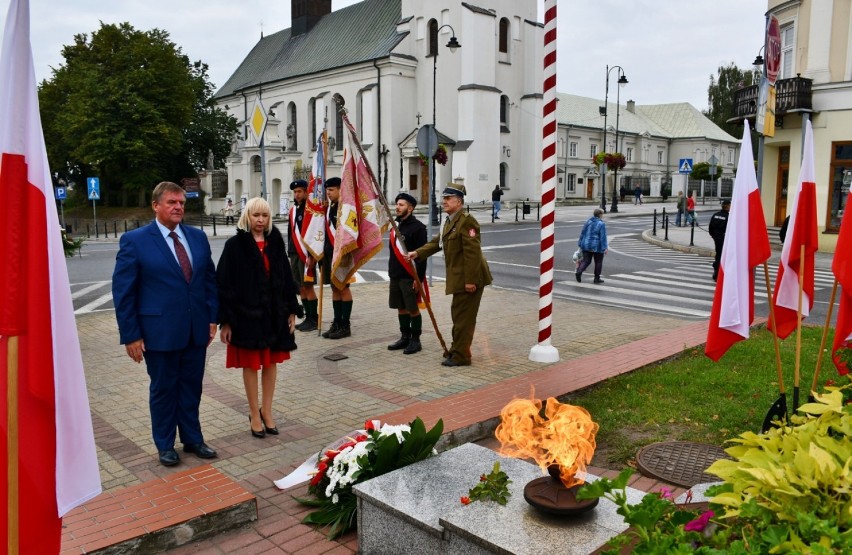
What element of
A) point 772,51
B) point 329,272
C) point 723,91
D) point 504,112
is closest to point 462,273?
point 329,272

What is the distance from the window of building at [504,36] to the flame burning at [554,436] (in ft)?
170

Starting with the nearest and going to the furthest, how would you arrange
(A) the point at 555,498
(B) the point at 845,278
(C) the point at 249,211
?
(A) the point at 555,498 → (B) the point at 845,278 → (C) the point at 249,211

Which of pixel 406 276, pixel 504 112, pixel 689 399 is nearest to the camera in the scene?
pixel 689 399

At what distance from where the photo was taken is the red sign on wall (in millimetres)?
11438

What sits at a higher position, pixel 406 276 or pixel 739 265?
pixel 739 265

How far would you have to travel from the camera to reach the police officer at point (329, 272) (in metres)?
9.62

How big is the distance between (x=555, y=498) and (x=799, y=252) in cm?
284

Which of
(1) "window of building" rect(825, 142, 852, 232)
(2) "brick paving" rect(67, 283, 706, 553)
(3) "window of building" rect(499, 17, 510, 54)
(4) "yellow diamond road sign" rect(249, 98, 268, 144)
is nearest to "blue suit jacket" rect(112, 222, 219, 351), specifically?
(2) "brick paving" rect(67, 283, 706, 553)

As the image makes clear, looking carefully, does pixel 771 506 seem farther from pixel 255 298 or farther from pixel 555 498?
pixel 255 298

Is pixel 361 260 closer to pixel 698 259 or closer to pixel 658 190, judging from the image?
pixel 698 259

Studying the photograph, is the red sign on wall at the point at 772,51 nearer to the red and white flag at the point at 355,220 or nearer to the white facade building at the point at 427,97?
the red and white flag at the point at 355,220

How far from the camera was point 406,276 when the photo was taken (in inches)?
342

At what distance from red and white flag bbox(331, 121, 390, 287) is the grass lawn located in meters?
3.58

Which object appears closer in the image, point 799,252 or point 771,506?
point 771,506
